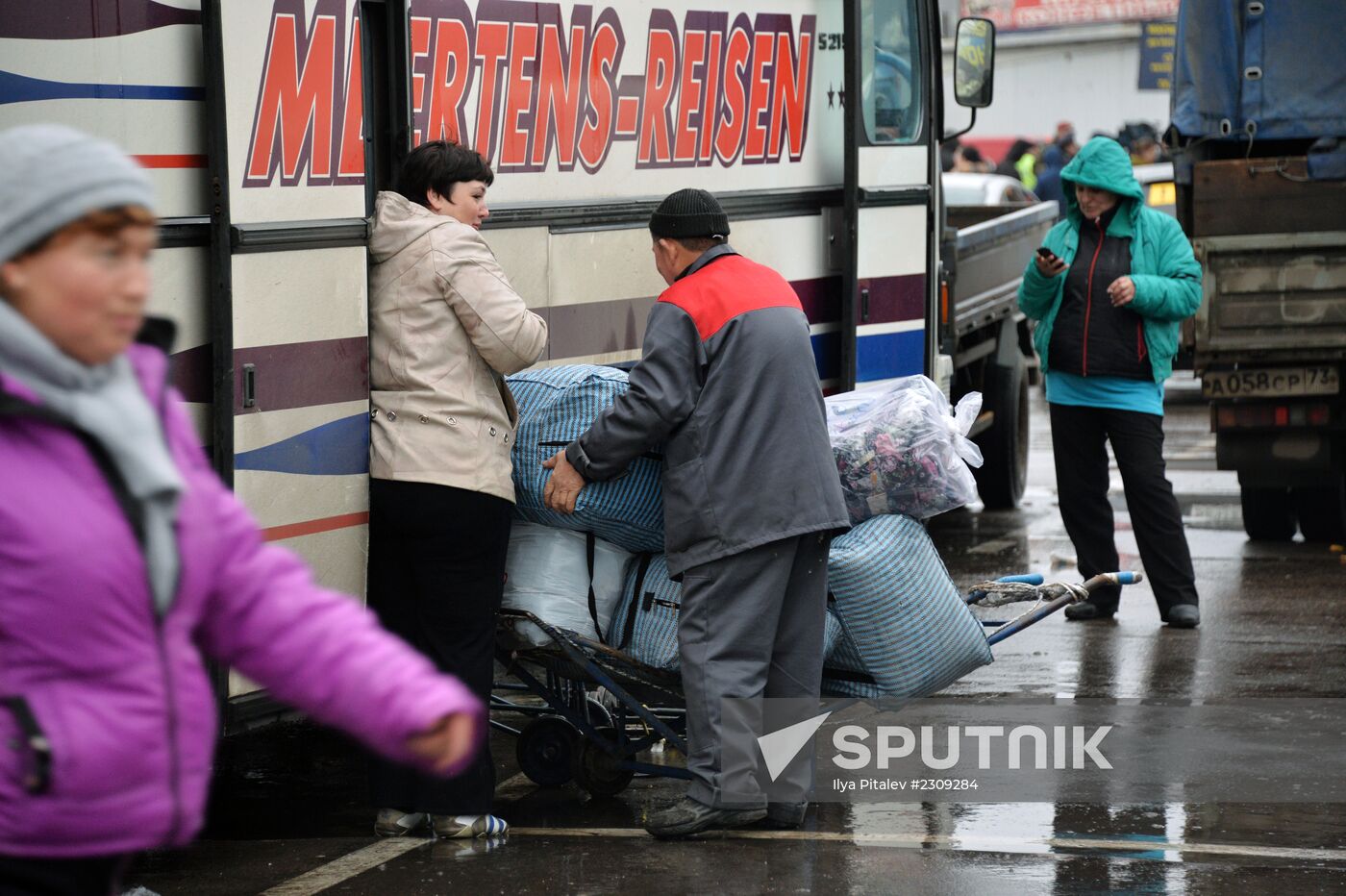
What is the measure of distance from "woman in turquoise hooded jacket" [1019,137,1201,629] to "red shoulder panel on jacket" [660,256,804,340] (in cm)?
292

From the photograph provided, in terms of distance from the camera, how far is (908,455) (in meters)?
5.48

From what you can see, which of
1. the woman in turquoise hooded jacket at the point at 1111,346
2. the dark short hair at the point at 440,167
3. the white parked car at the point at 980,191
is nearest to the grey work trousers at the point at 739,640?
the dark short hair at the point at 440,167

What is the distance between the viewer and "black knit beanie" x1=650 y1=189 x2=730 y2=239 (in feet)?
17.4

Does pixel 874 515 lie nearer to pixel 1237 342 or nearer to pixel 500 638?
pixel 500 638

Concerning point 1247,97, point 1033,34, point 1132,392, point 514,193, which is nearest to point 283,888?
point 514,193

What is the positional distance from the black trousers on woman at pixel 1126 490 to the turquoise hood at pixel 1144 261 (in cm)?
30

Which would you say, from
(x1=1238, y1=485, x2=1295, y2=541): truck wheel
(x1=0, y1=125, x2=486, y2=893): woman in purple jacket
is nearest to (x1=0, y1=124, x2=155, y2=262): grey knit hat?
(x1=0, y1=125, x2=486, y2=893): woman in purple jacket

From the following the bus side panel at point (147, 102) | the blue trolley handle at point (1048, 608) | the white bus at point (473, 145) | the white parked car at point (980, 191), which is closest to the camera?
the bus side panel at point (147, 102)

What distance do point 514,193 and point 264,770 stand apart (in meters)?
2.02

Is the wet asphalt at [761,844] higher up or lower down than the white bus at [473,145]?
lower down

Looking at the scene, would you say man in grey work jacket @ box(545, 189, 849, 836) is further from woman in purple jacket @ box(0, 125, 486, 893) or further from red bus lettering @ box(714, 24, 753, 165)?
woman in purple jacket @ box(0, 125, 486, 893)

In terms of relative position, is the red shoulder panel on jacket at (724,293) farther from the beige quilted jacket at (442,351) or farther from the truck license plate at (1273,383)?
the truck license plate at (1273,383)

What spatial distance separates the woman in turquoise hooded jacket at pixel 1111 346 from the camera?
7926 millimetres

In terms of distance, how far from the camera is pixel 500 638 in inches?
218
